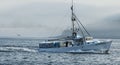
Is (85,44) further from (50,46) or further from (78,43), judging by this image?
(50,46)

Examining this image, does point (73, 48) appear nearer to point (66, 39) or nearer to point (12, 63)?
point (66, 39)

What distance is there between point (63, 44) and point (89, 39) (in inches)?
309

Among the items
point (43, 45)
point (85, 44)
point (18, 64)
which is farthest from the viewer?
point (43, 45)

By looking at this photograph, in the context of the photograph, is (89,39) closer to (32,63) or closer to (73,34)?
(73,34)

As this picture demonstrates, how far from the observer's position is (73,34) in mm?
141625

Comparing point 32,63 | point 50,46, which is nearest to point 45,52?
point 50,46

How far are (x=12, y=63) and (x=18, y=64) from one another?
8.78ft

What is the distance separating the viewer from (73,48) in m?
138

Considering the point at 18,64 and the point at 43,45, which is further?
the point at 43,45

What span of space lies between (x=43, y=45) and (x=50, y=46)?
249 cm

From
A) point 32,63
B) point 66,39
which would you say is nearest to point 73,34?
point 66,39

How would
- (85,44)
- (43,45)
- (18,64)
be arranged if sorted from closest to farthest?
(18,64) < (85,44) < (43,45)

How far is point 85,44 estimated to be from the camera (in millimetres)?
136375

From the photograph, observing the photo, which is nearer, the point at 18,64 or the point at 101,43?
the point at 18,64
